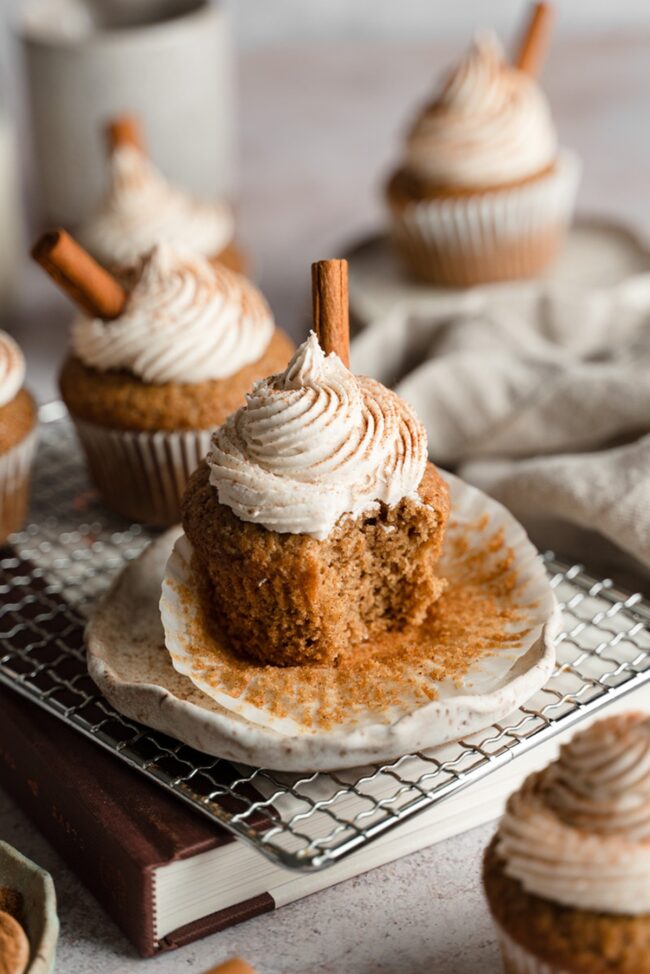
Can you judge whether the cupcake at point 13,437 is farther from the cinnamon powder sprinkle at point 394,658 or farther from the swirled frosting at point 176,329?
the cinnamon powder sprinkle at point 394,658

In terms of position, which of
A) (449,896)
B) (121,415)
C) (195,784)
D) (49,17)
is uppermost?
(49,17)

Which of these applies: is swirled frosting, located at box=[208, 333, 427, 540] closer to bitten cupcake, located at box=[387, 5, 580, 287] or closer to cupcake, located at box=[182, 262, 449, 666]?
cupcake, located at box=[182, 262, 449, 666]

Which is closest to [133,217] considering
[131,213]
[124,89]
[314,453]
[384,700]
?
[131,213]

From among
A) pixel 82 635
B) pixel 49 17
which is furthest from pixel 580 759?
pixel 49 17

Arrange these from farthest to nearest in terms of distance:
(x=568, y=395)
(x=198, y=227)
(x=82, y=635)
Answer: (x=198, y=227)
(x=568, y=395)
(x=82, y=635)

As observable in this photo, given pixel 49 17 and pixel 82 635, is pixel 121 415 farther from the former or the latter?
pixel 49 17

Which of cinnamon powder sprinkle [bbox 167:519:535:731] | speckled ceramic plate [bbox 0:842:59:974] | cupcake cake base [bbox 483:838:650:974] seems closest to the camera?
cupcake cake base [bbox 483:838:650:974]

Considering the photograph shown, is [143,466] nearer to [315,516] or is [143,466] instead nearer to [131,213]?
[315,516]

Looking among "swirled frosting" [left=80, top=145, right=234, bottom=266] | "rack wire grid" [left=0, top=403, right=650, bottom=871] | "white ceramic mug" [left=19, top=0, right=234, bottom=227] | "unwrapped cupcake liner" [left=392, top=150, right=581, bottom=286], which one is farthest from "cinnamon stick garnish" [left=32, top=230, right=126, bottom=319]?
"white ceramic mug" [left=19, top=0, right=234, bottom=227]
